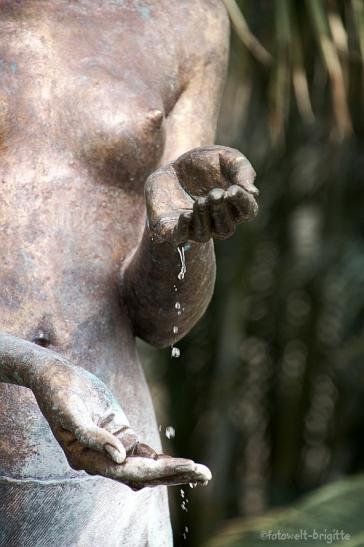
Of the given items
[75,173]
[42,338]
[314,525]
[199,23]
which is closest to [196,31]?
[199,23]

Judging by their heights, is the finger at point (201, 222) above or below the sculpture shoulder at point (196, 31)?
above

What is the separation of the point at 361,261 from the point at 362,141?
63cm

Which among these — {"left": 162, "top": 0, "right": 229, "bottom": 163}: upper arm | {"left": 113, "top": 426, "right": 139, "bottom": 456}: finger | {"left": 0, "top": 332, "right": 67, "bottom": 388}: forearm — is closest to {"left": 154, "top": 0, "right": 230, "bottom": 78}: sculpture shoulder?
{"left": 162, "top": 0, "right": 229, "bottom": 163}: upper arm

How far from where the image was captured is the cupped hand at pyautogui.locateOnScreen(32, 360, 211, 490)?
5.56 feet

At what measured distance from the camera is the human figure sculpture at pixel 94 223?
77.8 inches

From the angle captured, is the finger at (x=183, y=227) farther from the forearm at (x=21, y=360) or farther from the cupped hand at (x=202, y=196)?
the forearm at (x=21, y=360)

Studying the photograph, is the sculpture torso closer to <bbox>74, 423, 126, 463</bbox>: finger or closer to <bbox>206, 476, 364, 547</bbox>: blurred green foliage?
<bbox>74, 423, 126, 463</bbox>: finger

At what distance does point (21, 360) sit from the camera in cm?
192

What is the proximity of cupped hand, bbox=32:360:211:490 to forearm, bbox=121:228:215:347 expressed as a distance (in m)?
0.31

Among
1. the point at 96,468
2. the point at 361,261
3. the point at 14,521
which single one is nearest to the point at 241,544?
the point at 361,261

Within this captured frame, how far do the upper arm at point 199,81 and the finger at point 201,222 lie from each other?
54 centimetres

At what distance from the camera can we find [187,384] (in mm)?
5992

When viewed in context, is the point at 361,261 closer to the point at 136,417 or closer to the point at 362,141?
the point at 362,141

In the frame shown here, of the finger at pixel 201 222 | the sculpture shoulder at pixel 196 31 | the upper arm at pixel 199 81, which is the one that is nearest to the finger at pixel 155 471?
the finger at pixel 201 222
